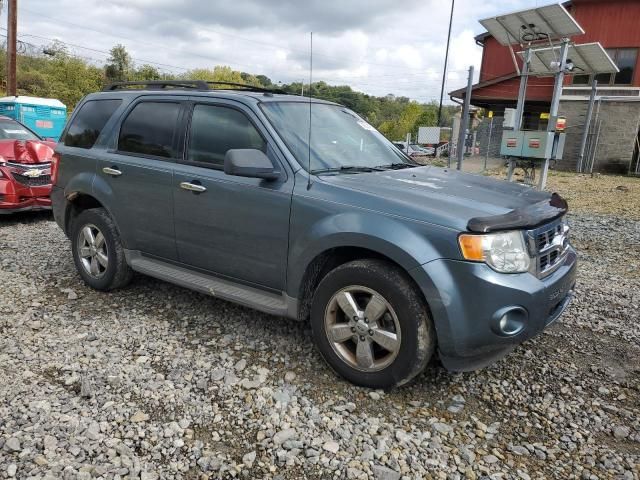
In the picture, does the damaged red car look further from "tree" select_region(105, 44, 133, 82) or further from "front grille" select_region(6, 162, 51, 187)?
"tree" select_region(105, 44, 133, 82)

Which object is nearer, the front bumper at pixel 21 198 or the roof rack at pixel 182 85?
the roof rack at pixel 182 85

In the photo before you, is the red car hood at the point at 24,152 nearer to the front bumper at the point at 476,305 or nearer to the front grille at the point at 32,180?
the front grille at the point at 32,180

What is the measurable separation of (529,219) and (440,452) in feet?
4.55

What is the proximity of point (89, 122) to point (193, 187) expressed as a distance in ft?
5.77

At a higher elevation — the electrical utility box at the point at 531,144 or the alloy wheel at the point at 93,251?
the electrical utility box at the point at 531,144

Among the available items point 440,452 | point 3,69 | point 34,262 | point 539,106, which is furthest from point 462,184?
point 3,69

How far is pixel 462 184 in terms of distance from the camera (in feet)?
11.7

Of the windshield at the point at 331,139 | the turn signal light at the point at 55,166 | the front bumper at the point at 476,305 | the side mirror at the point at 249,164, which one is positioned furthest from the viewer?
the turn signal light at the point at 55,166

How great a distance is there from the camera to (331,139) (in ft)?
12.7

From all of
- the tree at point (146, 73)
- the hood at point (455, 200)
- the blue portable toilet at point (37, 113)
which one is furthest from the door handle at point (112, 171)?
the tree at point (146, 73)

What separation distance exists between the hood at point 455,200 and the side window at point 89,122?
2488mm

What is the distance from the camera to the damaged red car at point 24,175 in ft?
24.2

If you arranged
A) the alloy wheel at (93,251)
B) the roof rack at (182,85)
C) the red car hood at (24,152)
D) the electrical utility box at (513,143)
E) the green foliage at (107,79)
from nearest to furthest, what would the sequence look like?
the roof rack at (182,85) < the alloy wheel at (93,251) < the red car hood at (24,152) < the electrical utility box at (513,143) < the green foliage at (107,79)

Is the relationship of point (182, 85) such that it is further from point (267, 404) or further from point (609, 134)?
point (609, 134)
